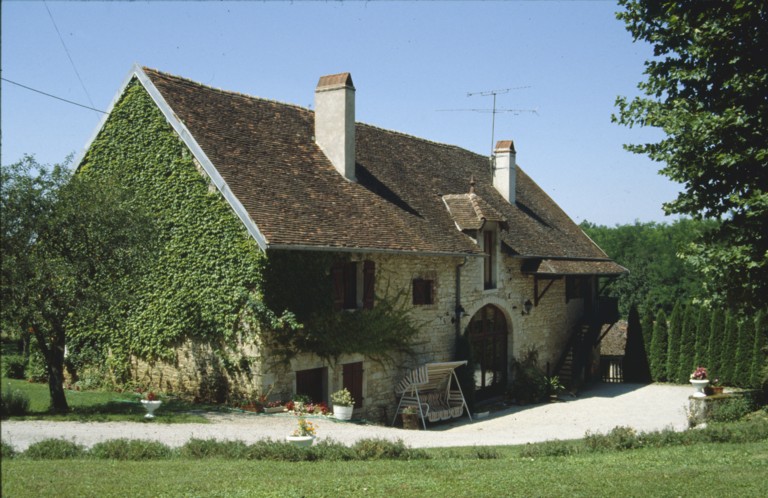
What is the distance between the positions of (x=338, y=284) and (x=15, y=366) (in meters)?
10.3

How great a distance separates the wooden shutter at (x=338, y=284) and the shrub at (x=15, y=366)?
9.99m

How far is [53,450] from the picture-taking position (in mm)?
10273

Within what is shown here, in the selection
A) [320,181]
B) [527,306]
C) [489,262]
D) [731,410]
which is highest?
[320,181]

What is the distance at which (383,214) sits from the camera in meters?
19.5

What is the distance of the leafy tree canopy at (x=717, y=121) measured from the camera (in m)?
13.4

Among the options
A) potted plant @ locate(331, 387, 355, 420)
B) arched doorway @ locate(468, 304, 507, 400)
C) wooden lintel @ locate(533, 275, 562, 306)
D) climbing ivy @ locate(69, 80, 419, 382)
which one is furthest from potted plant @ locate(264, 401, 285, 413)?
wooden lintel @ locate(533, 275, 562, 306)

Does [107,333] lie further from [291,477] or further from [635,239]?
[635,239]

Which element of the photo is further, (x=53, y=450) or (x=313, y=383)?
(x=313, y=383)

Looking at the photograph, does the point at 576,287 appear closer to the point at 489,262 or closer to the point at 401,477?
the point at 489,262

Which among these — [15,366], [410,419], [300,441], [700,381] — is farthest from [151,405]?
[700,381]

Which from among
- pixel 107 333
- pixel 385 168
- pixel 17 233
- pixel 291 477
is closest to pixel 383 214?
pixel 385 168

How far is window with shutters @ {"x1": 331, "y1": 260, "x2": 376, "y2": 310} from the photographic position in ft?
57.6

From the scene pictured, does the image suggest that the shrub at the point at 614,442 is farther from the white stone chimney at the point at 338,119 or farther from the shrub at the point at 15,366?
the shrub at the point at 15,366

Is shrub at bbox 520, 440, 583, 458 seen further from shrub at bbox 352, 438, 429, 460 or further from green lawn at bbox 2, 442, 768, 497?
shrub at bbox 352, 438, 429, 460
